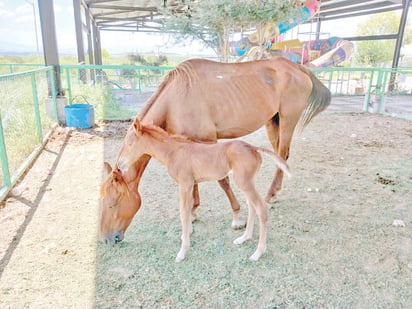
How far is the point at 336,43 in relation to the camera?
41.2 feet

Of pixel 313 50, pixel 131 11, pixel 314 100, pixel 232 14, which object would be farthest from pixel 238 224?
pixel 313 50

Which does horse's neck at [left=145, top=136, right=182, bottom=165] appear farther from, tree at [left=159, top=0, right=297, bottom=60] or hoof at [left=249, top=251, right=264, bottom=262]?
A: tree at [left=159, top=0, right=297, bottom=60]

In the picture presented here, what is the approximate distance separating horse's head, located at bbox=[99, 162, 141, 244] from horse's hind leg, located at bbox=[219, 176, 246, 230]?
675mm

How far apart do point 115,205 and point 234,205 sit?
90cm

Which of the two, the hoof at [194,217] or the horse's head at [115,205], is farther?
the hoof at [194,217]

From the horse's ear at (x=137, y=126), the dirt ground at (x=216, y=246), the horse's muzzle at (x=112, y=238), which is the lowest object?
the dirt ground at (x=216, y=246)

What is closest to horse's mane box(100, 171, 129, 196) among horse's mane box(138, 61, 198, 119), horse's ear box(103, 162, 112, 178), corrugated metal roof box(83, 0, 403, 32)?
horse's ear box(103, 162, 112, 178)

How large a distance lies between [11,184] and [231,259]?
227 cm

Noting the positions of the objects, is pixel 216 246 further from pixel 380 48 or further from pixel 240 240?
pixel 380 48

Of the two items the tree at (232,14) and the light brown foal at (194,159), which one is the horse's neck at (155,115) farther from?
the tree at (232,14)

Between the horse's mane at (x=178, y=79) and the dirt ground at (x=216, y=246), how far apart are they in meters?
0.95

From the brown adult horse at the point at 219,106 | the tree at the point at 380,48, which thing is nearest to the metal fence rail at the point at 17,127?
the brown adult horse at the point at 219,106

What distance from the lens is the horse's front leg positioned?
1.90m

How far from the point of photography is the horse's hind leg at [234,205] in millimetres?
2330
